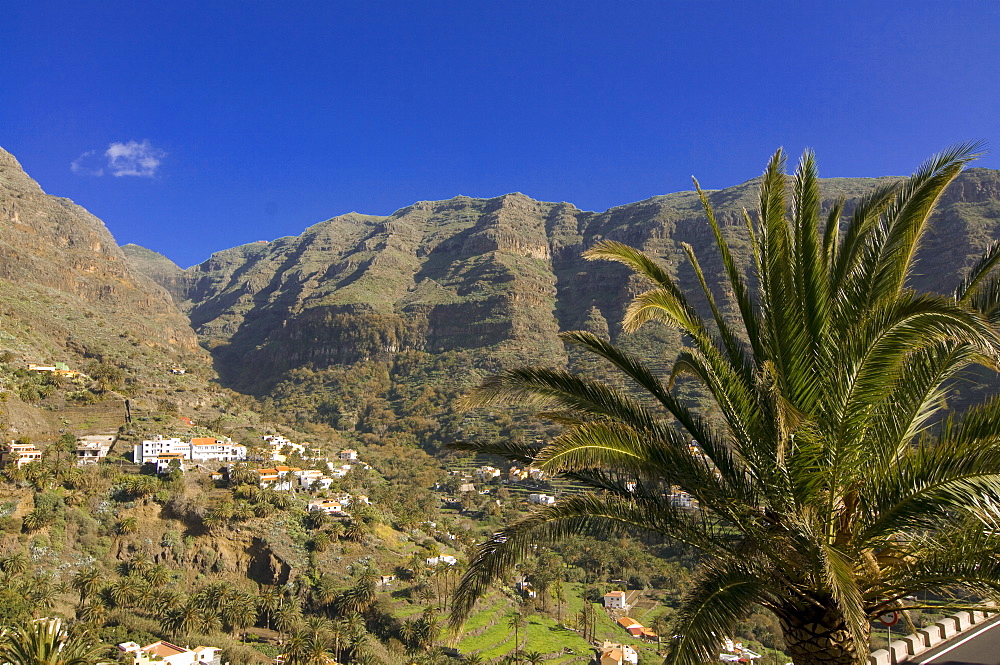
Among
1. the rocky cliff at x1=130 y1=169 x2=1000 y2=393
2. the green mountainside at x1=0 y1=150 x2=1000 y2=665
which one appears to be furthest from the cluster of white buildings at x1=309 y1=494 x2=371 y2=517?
the rocky cliff at x1=130 y1=169 x2=1000 y2=393

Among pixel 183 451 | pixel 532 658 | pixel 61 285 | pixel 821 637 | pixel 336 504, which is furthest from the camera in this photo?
pixel 61 285

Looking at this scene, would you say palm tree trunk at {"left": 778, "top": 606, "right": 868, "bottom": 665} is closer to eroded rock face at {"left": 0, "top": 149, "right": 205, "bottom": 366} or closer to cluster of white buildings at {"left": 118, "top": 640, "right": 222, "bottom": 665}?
cluster of white buildings at {"left": 118, "top": 640, "right": 222, "bottom": 665}

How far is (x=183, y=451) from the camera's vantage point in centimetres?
4219

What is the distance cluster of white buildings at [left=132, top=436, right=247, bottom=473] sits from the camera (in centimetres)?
3997

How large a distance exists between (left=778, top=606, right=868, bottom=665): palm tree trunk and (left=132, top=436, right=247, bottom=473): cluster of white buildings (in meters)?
43.0

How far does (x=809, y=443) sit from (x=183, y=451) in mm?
46452

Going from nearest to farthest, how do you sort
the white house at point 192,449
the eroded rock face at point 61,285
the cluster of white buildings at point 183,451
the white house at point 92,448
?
the white house at point 92,448, the cluster of white buildings at point 183,451, the white house at point 192,449, the eroded rock face at point 61,285

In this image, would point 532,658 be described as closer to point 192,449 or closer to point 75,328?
point 192,449

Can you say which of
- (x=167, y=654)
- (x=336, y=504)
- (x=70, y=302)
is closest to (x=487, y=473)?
(x=336, y=504)

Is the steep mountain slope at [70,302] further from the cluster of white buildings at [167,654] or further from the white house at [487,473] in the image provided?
the white house at [487,473]

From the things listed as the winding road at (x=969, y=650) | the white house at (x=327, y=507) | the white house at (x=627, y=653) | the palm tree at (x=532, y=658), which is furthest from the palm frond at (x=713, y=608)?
the white house at (x=327, y=507)

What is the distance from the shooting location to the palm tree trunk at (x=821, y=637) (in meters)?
3.49

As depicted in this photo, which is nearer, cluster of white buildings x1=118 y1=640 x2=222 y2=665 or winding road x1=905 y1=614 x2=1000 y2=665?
winding road x1=905 y1=614 x2=1000 y2=665

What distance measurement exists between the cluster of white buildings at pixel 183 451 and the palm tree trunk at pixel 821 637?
43.0 m
